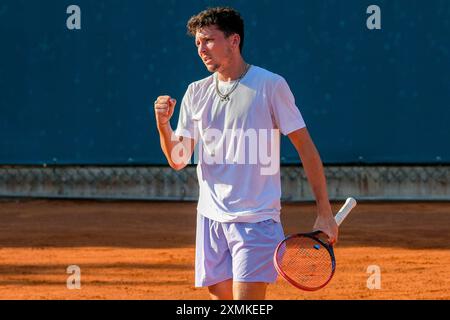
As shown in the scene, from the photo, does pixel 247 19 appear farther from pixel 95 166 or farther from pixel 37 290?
pixel 37 290

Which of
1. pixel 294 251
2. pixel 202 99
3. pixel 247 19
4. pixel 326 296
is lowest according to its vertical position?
pixel 326 296

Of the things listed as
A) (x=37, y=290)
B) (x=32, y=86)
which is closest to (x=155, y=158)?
(x=32, y=86)

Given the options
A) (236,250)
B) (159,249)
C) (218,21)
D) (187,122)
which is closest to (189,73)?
(159,249)

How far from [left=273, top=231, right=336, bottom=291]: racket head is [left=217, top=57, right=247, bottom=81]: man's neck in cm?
65

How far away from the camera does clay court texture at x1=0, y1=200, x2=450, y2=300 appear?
23.6 feet

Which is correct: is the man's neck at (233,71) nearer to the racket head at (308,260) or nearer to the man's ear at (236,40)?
the man's ear at (236,40)

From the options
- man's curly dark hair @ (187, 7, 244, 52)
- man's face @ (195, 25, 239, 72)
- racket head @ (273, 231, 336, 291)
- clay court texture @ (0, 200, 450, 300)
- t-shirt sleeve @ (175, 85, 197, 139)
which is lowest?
clay court texture @ (0, 200, 450, 300)

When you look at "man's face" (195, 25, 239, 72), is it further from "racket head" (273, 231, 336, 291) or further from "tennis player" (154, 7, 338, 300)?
"racket head" (273, 231, 336, 291)

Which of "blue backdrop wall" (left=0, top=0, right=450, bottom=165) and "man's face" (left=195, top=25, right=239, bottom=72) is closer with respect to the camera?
"man's face" (left=195, top=25, right=239, bottom=72)

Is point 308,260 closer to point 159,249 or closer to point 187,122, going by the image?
point 187,122

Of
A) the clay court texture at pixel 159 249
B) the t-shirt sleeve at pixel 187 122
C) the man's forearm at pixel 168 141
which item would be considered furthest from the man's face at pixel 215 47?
the clay court texture at pixel 159 249

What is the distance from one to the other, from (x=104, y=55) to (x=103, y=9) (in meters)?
0.50

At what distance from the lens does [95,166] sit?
12.0m

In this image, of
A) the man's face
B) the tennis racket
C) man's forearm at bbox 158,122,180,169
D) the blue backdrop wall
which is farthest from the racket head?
the blue backdrop wall
